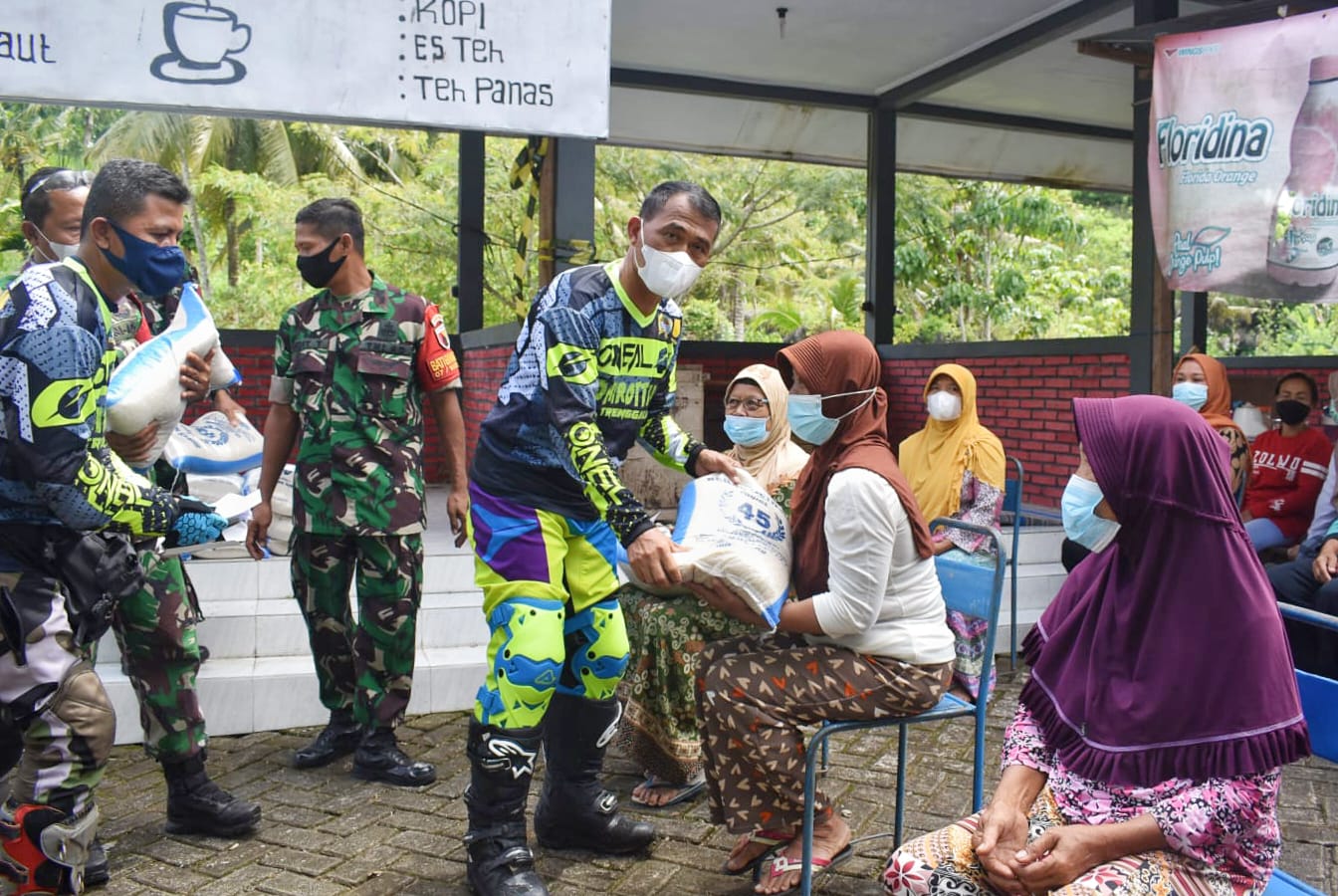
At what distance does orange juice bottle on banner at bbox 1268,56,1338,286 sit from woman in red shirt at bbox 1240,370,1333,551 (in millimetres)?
1205

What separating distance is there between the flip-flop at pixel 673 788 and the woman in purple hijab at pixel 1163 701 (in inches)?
66.7

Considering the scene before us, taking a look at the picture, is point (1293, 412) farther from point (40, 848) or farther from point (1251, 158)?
point (40, 848)

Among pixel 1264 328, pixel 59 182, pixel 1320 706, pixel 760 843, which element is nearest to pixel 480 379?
pixel 59 182

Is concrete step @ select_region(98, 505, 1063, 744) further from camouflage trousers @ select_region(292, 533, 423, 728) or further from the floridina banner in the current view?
the floridina banner

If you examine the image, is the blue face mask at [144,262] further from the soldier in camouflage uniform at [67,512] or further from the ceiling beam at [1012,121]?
the ceiling beam at [1012,121]

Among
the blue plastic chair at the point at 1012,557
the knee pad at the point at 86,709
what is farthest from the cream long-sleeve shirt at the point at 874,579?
the blue plastic chair at the point at 1012,557

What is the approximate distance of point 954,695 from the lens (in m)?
3.19

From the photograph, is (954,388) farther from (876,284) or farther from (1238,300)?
(1238,300)

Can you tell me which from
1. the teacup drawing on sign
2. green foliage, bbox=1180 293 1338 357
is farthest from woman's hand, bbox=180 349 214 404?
green foliage, bbox=1180 293 1338 357

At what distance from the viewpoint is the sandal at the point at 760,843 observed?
2969mm

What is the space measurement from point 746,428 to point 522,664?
1570 mm

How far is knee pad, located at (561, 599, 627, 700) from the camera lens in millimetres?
3229

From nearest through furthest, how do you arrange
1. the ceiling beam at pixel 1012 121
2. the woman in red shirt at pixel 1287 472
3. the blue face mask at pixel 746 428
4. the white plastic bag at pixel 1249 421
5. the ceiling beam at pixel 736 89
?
the blue face mask at pixel 746 428 < the woman in red shirt at pixel 1287 472 < the white plastic bag at pixel 1249 421 < the ceiling beam at pixel 736 89 < the ceiling beam at pixel 1012 121

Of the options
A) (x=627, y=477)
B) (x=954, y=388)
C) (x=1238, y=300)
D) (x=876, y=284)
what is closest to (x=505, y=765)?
(x=954, y=388)
